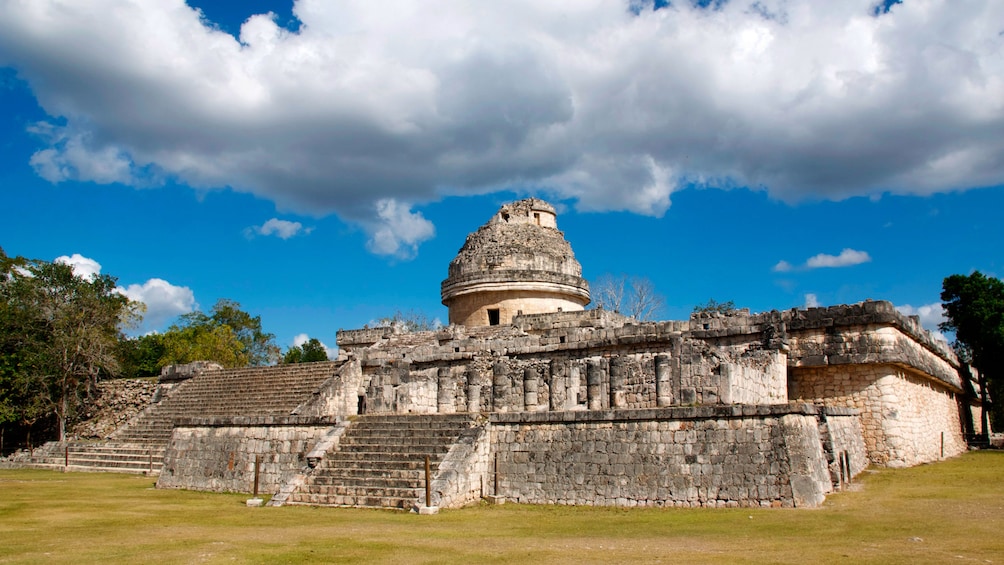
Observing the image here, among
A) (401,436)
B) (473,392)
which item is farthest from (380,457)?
(473,392)

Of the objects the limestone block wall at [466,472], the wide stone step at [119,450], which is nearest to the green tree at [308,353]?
the wide stone step at [119,450]

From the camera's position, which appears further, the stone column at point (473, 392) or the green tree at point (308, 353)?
the green tree at point (308, 353)

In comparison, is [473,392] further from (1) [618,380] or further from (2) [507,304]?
(2) [507,304]

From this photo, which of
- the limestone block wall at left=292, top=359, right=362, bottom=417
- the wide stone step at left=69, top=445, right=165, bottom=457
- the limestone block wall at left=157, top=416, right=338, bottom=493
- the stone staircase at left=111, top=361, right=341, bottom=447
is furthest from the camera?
the stone staircase at left=111, top=361, right=341, bottom=447

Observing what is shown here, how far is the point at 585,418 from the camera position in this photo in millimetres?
14312

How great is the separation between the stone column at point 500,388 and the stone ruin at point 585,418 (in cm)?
4

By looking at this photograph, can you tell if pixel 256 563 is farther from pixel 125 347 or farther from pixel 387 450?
pixel 125 347

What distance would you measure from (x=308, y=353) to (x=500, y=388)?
97.5 ft

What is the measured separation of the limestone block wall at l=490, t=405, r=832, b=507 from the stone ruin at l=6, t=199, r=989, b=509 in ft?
0.08

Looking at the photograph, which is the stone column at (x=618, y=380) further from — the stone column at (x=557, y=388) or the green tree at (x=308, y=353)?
the green tree at (x=308, y=353)

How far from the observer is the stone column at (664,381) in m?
15.1

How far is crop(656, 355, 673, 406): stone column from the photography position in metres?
15.1

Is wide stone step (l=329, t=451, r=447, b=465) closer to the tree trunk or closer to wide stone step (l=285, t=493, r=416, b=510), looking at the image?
wide stone step (l=285, t=493, r=416, b=510)

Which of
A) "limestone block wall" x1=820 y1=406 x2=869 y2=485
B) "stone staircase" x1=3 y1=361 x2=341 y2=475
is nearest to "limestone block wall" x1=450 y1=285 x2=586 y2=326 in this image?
"stone staircase" x1=3 y1=361 x2=341 y2=475
